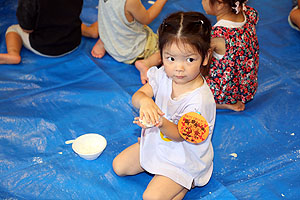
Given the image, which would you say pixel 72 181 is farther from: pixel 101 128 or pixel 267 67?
pixel 267 67

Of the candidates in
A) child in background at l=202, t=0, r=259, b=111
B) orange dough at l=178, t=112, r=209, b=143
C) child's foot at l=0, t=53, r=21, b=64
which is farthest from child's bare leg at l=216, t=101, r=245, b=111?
child's foot at l=0, t=53, r=21, b=64

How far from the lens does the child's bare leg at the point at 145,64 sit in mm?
1964

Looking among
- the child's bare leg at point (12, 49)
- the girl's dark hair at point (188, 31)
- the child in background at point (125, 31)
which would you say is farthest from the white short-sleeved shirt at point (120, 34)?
the girl's dark hair at point (188, 31)

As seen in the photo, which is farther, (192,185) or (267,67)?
(267,67)

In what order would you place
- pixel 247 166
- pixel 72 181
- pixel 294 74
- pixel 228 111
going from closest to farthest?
pixel 72 181 → pixel 247 166 → pixel 228 111 → pixel 294 74

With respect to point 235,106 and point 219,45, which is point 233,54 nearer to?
point 219,45

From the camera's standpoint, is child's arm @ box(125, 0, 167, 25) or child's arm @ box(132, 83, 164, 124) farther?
child's arm @ box(125, 0, 167, 25)

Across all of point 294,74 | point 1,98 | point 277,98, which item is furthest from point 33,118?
point 294,74

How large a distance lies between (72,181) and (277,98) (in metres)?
1.13

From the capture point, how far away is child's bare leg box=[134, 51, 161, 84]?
6.45 feet

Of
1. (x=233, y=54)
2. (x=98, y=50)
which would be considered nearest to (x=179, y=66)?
(x=233, y=54)

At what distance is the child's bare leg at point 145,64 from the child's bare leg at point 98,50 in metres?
0.24

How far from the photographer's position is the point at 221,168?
4.98 ft

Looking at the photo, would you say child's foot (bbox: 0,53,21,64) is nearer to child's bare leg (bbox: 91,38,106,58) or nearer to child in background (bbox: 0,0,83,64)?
child in background (bbox: 0,0,83,64)
